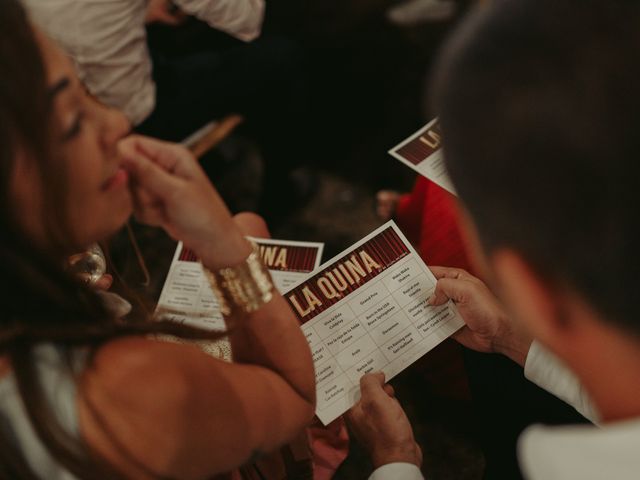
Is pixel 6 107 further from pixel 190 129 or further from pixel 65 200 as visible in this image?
pixel 190 129

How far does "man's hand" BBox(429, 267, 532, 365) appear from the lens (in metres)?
0.97

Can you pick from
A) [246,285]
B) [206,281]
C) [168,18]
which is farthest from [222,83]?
[246,285]

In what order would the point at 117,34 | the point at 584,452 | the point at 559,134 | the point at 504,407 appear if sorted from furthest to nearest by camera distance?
the point at 117,34 → the point at 504,407 → the point at 584,452 → the point at 559,134

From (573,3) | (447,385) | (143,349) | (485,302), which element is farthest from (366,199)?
(573,3)

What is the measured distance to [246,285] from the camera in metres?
0.90

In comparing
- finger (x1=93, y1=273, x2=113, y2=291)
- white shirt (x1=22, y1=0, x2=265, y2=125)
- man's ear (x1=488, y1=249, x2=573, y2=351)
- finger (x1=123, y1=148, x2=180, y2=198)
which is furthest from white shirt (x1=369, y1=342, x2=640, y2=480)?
white shirt (x1=22, y1=0, x2=265, y2=125)

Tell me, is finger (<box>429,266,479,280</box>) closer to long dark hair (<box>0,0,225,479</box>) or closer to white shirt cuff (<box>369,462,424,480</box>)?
white shirt cuff (<box>369,462,424,480</box>)

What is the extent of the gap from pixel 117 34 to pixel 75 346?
844 mm

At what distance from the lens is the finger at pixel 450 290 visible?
98 cm

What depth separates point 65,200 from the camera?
686mm

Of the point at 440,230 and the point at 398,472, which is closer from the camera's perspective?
the point at 398,472

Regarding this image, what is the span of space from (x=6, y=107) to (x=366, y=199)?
53.3 inches

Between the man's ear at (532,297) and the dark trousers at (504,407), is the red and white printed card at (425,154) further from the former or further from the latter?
the man's ear at (532,297)

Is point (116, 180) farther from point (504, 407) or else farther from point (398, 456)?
point (504, 407)
